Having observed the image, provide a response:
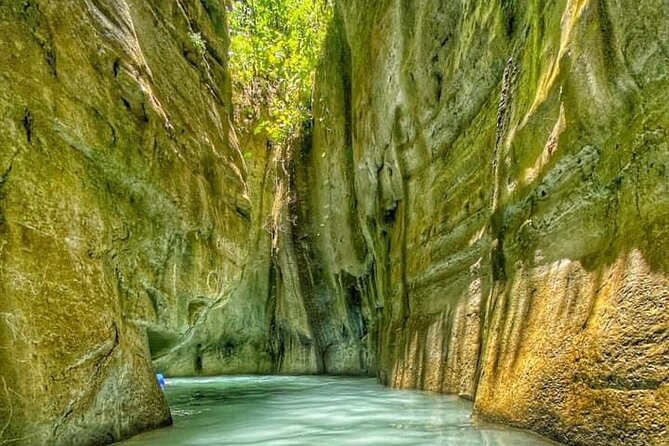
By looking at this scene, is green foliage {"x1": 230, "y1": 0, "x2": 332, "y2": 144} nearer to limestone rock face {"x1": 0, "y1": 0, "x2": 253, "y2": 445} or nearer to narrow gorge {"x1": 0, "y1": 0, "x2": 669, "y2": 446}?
narrow gorge {"x1": 0, "y1": 0, "x2": 669, "y2": 446}

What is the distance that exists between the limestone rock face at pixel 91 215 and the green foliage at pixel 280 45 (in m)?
5.40

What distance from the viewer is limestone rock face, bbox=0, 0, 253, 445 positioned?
294cm

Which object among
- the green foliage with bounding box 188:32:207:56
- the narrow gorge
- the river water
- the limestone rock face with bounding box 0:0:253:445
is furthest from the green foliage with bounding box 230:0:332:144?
the river water

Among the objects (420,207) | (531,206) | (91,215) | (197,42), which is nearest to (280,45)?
(197,42)

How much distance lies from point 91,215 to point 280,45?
8.36 m

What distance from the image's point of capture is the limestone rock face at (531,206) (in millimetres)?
2609

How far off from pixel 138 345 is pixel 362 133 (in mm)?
7096

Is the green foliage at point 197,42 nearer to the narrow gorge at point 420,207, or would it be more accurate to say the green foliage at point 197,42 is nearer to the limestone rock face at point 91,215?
the narrow gorge at point 420,207

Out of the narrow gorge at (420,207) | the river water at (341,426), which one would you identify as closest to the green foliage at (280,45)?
the narrow gorge at (420,207)

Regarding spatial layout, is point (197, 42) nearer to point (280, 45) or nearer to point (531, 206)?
point (280, 45)

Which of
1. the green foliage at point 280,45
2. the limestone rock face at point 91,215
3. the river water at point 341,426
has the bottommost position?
the river water at point 341,426

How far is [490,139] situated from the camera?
18.9ft

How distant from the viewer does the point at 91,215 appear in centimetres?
375

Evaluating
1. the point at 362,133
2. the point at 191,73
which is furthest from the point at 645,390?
the point at 362,133
